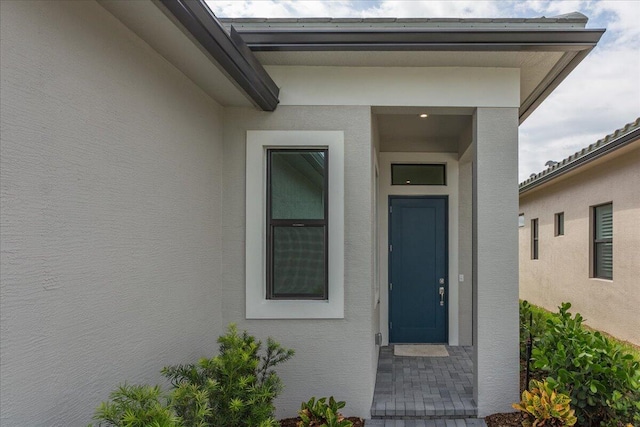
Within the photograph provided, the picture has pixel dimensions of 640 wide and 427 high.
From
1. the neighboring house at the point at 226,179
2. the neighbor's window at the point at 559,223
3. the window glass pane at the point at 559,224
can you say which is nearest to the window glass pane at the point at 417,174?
the neighboring house at the point at 226,179

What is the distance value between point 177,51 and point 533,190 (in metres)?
11.5

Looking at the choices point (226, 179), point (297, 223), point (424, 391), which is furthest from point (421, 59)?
point (424, 391)

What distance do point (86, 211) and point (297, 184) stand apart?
2305 millimetres

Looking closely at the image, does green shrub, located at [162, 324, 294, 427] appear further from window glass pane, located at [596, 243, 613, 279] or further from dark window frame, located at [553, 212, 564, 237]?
dark window frame, located at [553, 212, 564, 237]

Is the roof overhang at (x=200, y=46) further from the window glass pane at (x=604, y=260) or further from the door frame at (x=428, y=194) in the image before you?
the window glass pane at (x=604, y=260)

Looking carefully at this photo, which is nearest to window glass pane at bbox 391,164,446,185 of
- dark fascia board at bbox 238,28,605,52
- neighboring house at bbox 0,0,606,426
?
neighboring house at bbox 0,0,606,426

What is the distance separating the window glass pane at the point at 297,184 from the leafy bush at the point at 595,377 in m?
2.64

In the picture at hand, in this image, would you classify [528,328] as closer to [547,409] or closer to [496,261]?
[496,261]

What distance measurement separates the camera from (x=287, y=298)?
4188mm

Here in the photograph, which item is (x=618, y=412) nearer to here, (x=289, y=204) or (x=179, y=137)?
(x=289, y=204)

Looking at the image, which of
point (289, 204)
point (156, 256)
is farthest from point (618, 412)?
point (156, 256)

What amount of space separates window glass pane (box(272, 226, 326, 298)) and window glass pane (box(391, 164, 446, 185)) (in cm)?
297

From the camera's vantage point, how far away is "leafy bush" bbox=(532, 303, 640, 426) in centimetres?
327

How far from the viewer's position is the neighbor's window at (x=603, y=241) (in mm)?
8039
